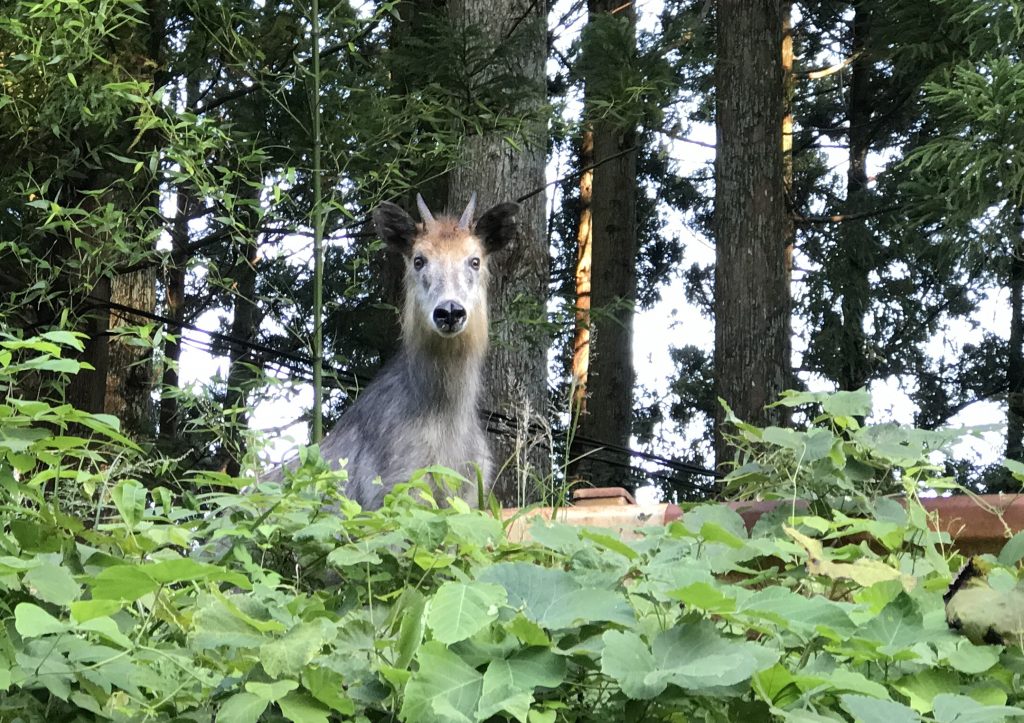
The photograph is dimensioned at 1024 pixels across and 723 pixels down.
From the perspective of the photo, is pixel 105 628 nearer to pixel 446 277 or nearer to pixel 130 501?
pixel 130 501

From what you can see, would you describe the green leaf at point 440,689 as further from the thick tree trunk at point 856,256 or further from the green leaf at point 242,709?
the thick tree trunk at point 856,256

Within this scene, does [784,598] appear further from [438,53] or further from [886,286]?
[886,286]

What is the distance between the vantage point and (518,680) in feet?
5.09

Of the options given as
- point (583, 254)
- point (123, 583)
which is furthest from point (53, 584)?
point (583, 254)

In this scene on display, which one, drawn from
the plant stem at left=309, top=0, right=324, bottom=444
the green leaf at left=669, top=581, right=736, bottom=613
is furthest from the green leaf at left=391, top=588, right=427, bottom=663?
the plant stem at left=309, top=0, right=324, bottom=444

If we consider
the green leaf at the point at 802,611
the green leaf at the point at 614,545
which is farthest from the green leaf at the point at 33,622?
the green leaf at the point at 802,611

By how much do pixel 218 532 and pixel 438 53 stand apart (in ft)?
21.7

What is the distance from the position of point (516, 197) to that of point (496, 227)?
2.15 m

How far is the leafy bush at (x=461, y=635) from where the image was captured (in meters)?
1.56

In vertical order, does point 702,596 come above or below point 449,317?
below

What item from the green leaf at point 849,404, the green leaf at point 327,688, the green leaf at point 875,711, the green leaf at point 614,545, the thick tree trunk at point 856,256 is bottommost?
the green leaf at point 327,688

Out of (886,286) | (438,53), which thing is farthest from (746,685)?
(886,286)

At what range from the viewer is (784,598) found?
68.5 inches

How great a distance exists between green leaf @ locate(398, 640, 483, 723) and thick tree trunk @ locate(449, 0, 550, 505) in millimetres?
6820
